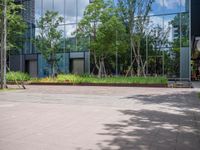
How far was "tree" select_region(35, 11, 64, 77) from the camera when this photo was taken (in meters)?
33.7

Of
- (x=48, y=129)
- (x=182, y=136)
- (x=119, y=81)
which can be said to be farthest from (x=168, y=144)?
(x=119, y=81)

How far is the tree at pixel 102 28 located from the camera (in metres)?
29.3

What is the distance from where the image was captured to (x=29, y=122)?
9133mm

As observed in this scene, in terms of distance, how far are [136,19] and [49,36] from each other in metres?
9.28

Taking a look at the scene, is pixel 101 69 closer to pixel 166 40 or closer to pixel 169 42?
pixel 166 40

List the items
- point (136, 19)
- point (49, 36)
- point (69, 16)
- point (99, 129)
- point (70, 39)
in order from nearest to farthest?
point (99, 129), point (136, 19), point (49, 36), point (70, 39), point (69, 16)

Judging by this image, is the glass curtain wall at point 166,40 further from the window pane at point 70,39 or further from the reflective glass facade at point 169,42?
the window pane at point 70,39

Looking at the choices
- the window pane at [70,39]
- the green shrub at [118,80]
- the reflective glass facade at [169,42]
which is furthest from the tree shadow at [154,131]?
the window pane at [70,39]

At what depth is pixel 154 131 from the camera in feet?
26.0

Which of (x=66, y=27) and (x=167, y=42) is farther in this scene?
(x=66, y=27)

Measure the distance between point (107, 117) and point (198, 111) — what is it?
142 inches

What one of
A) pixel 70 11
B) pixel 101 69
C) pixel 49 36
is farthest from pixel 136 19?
pixel 49 36

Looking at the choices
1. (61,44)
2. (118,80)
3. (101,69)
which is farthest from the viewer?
(61,44)

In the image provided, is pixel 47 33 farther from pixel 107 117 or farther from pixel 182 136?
pixel 182 136
